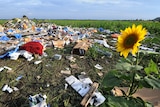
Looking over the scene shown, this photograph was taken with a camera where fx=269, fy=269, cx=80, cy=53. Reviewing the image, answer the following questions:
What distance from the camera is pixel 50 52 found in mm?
5992

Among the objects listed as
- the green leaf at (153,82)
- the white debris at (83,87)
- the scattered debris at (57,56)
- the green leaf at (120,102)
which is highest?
the green leaf at (153,82)

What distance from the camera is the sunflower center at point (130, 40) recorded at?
1.77 m

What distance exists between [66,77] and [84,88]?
1.71 feet

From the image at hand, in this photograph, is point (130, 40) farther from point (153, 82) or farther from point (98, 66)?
point (98, 66)

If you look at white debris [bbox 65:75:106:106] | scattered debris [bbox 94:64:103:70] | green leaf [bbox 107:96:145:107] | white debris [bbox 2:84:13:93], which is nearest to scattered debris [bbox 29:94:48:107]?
white debris [bbox 2:84:13:93]

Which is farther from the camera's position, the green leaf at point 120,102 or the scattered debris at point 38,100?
the scattered debris at point 38,100

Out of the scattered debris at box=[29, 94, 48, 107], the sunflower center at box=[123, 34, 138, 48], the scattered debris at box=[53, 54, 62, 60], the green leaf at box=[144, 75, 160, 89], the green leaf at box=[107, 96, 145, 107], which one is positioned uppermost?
the sunflower center at box=[123, 34, 138, 48]

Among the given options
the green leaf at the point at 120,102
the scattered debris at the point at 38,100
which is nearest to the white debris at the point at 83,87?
the scattered debris at the point at 38,100

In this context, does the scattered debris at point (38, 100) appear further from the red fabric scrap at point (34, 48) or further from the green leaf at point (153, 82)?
the green leaf at point (153, 82)

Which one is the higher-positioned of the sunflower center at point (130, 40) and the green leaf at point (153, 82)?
the sunflower center at point (130, 40)

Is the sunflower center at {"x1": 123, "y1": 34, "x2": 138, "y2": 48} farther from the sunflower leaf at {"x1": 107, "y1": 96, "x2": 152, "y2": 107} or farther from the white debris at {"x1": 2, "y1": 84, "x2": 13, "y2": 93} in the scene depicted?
the white debris at {"x1": 2, "y1": 84, "x2": 13, "y2": 93}

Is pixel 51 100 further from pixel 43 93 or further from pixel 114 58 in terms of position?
pixel 114 58

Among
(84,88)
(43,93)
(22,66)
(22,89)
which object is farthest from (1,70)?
(84,88)

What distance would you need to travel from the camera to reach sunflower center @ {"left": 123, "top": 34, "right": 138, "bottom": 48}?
1768 millimetres
